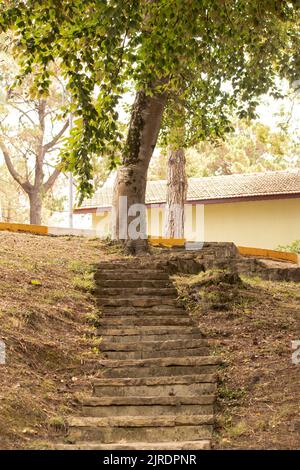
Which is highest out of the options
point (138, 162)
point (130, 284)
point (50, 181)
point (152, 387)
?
point (50, 181)

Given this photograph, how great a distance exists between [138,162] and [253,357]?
6.10 metres

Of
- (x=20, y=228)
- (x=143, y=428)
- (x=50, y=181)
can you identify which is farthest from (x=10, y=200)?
(x=143, y=428)

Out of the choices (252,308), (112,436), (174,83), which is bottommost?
(112,436)

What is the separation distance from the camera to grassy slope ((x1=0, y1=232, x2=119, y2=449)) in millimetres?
7383

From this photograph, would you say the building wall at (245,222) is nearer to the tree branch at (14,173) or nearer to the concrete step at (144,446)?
the tree branch at (14,173)

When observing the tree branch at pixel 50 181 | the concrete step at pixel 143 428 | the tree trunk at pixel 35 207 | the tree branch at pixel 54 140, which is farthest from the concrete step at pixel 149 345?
the tree branch at pixel 54 140

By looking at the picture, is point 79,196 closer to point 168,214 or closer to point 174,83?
point 174,83

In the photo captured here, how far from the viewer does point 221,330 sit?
1034 cm

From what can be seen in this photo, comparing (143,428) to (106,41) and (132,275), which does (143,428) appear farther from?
(132,275)

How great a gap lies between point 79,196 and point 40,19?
2.24 m

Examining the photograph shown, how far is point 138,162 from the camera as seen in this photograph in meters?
14.4

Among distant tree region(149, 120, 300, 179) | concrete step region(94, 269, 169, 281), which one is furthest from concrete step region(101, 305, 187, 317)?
distant tree region(149, 120, 300, 179)

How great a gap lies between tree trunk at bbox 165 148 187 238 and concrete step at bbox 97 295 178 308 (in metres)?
12.2

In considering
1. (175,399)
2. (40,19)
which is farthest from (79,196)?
(175,399)
